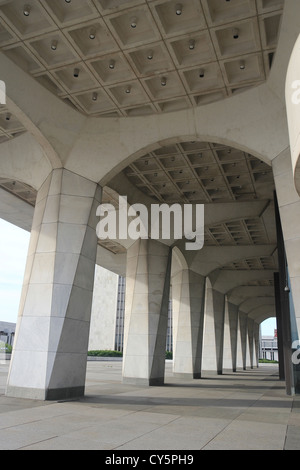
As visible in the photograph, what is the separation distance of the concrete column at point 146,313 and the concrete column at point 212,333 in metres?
15.2

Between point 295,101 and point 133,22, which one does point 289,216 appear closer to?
point 295,101

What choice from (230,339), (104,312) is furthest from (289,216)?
(104,312)

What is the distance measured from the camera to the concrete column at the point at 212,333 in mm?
37594

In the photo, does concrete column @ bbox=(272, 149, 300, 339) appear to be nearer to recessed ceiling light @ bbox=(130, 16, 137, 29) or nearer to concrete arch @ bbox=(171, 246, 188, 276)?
recessed ceiling light @ bbox=(130, 16, 137, 29)

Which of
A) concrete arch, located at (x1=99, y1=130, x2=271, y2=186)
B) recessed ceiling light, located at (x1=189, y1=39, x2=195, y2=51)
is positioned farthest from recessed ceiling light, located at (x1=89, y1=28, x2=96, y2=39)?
concrete arch, located at (x1=99, y1=130, x2=271, y2=186)

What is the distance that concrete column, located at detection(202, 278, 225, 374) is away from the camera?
37594mm

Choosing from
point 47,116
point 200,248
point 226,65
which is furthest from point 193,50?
point 200,248

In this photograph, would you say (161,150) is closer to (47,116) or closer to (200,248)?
(47,116)

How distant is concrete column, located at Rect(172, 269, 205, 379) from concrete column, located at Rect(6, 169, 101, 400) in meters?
15.6

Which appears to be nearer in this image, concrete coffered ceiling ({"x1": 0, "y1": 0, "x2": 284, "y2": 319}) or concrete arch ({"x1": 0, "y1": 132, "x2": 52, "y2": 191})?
concrete coffered ceiling ({"x1": 0, "y1": 0, "x2": 284, "y2": 319})

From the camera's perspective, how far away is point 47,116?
48.5 ft

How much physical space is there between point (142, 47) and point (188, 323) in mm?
21429

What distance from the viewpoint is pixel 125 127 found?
1633 cm

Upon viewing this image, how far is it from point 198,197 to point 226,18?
12657 mm
